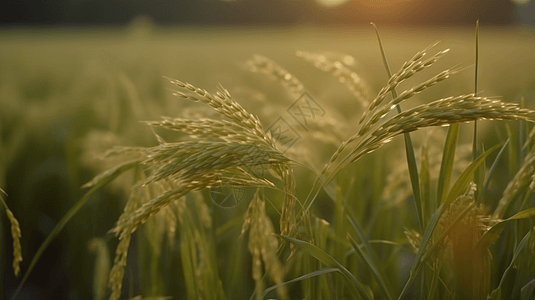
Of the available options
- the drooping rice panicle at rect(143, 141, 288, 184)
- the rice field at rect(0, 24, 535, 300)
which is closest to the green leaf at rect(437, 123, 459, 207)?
the rice field at rect(0, 24, 535, 300)

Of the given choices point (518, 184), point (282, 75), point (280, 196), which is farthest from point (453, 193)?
point (280, 196)

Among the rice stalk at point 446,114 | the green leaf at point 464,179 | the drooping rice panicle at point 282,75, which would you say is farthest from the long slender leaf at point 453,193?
the drooping rice panicle at point 282,75

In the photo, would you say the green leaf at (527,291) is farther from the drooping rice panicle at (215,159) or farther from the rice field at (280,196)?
the drooping rice panicle at (215,159)

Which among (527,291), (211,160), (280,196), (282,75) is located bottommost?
(527,291)

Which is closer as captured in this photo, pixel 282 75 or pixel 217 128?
pixel 217 128

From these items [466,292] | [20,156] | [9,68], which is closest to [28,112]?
[20,156]

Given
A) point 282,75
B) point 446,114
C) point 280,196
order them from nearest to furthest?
point 446,114 < point 282,75 < point 280,196

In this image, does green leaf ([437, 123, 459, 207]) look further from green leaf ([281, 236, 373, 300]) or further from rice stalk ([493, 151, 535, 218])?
green leaf ([281, 236, 373, 300])

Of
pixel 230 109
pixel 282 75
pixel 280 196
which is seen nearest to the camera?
pixel 230 109

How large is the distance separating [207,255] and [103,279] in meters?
0.31

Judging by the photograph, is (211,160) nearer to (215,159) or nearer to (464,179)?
(215,159)

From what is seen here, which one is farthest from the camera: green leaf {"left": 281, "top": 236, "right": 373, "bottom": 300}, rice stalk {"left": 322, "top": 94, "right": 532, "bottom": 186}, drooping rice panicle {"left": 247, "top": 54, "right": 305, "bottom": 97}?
drooping rice panicle {"left": 247, "top": 54, "right": 305, "bottom": 97}

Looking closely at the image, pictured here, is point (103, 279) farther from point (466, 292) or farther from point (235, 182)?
point (466, 292)

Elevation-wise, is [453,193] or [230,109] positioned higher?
[230,109]
